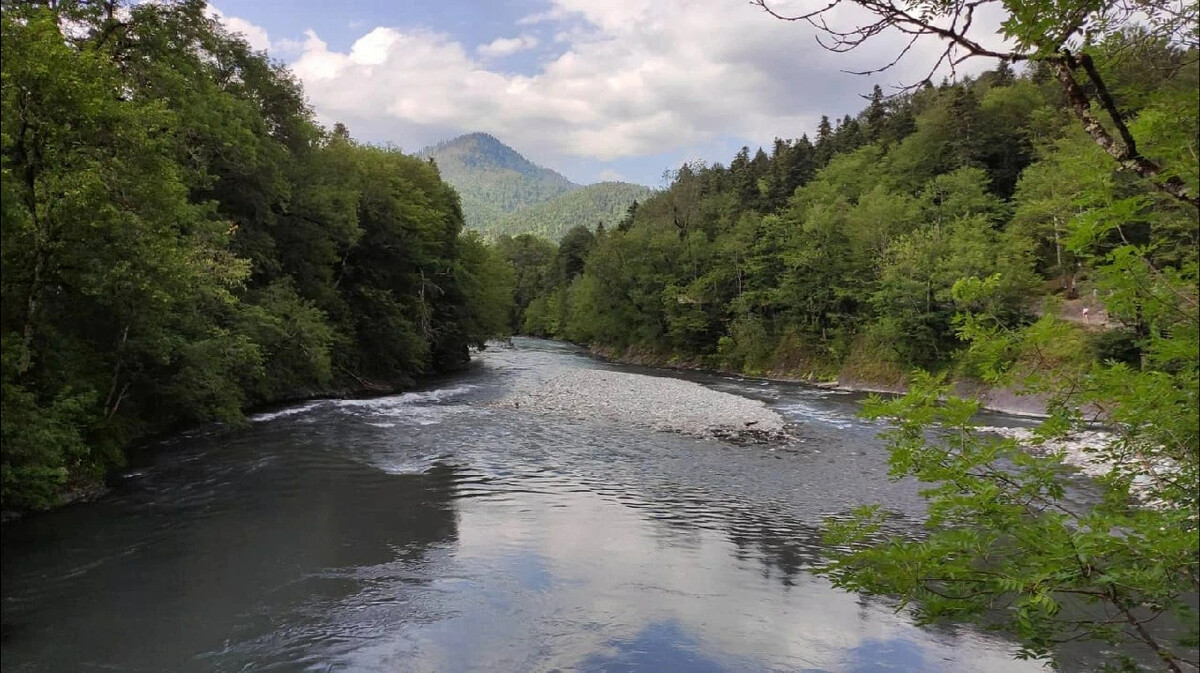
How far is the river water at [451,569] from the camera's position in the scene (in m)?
7.34

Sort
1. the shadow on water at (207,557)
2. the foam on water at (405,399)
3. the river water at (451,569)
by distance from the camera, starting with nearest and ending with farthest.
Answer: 1. the shadow on water at (207,557)
2. the river water at (451,569)
3. the foam on water at (405,399)

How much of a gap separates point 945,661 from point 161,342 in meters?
14.7

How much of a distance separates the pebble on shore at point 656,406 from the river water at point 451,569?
471 centimetres

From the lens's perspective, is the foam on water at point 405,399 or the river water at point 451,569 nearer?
the river water at point 451,569

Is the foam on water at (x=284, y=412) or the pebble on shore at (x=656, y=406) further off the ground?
the foam on water at (x=284, y=412)

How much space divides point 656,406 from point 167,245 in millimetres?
18443

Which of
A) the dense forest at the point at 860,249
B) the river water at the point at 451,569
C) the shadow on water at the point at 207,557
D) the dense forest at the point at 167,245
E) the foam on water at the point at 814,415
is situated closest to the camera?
the shadow on water at the point at 207,557

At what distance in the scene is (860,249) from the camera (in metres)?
42.3

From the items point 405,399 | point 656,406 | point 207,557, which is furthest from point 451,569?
point 405,399

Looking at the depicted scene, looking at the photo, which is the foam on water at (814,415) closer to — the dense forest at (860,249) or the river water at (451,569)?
the dense forest at (860,249)

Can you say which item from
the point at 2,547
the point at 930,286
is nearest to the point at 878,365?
the point at 930,286

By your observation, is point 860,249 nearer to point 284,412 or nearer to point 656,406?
point 656,406

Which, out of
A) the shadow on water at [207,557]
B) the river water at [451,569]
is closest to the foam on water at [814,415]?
the river water at [451,569]

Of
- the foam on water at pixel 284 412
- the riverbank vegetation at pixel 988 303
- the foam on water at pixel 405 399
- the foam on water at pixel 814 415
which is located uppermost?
the riverbank vegetation at pixel 988 303
